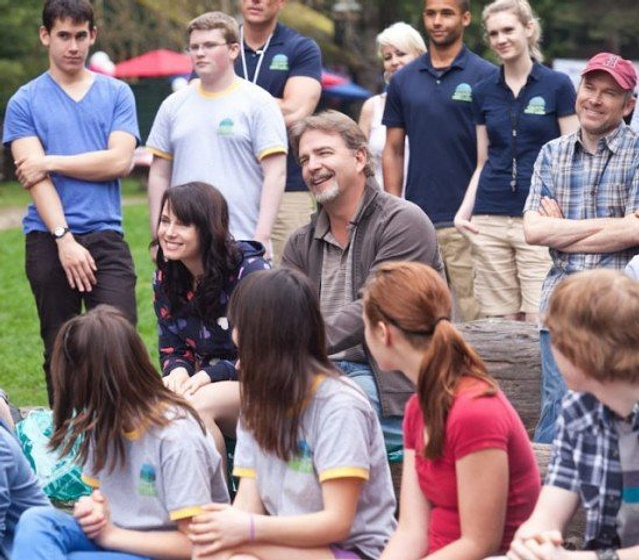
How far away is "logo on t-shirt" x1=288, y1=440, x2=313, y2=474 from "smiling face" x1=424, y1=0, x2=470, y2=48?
3857mm

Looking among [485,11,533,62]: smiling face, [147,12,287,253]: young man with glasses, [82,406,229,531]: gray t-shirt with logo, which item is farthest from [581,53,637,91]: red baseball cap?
[82,406,229,531]: gray t-shirt with logo

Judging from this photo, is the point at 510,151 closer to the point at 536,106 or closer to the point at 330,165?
the point at 536,106

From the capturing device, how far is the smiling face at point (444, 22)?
23.7ft

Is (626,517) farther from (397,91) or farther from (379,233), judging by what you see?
(397,91)

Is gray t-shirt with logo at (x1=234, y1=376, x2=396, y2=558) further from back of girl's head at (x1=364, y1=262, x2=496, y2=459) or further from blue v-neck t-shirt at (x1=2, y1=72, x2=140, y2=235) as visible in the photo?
blue v-neck t-shirt at (x1=2, y1=72, x2=140, y2=235)

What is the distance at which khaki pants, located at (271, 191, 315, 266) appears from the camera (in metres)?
7.39

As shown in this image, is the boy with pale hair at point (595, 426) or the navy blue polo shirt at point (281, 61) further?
the navy blue polo shirt at point (281, 61)

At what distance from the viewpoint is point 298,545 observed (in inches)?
150

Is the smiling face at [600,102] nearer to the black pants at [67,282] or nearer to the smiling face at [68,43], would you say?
the black pants at [67,282]

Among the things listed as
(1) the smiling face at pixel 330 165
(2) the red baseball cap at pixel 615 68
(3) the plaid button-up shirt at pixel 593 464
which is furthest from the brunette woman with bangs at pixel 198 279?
(3) the plaid button-up shirt at pixel 593 464

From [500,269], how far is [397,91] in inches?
45.6

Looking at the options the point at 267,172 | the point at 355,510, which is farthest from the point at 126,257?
the point at 355,510

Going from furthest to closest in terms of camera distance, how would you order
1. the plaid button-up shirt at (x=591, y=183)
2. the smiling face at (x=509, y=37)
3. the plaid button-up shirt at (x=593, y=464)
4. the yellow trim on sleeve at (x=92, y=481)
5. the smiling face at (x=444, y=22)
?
the smiling face at (x=444, y=22) → the smiling face at (x=509, y=37) → the plaid button-up shirt at (x=591, y=183) → the yellow trim on sleeve at (x=92, y=481) → the plaid button-up shirt at (x=593, y=464)

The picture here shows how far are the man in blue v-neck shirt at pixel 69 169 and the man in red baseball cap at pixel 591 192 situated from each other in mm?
2099
